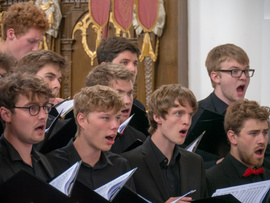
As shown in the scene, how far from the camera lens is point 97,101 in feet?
8.92

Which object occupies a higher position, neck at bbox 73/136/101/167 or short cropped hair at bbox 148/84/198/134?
short cropped hair at bbox 148/84/198/134

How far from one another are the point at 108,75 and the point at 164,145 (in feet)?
2.02

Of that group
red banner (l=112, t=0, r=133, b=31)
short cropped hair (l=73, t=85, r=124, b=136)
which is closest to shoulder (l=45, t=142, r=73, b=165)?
short cropped hair (l=73, t=85, r=124, b=136)

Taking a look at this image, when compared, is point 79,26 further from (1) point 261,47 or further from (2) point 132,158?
(2) point 132,158

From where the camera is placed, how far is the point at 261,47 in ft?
18.2

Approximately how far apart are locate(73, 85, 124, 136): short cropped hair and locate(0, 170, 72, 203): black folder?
0.73 metres

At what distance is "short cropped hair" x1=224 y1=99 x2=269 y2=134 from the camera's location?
3285 millimetres

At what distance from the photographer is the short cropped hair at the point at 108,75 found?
3309 millimetres

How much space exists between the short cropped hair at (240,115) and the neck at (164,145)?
49 centimetres

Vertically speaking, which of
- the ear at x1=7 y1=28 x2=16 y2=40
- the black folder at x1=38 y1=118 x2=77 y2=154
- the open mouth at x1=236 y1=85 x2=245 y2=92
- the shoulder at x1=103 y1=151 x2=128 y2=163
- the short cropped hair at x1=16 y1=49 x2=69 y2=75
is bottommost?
the shoulder at x1=103 y1=151 x2=128 y2=163

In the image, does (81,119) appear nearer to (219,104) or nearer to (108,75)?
(108,75)

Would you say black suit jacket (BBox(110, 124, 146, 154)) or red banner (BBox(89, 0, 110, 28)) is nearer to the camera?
black suit jacket (BBox(110, 124, 146, 154))

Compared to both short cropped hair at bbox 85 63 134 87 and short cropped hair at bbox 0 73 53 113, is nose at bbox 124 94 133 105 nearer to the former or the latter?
short cropped hair at bbox 85 63 134 87

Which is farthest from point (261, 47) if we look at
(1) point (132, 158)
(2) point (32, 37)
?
(1) point (132, 158)
